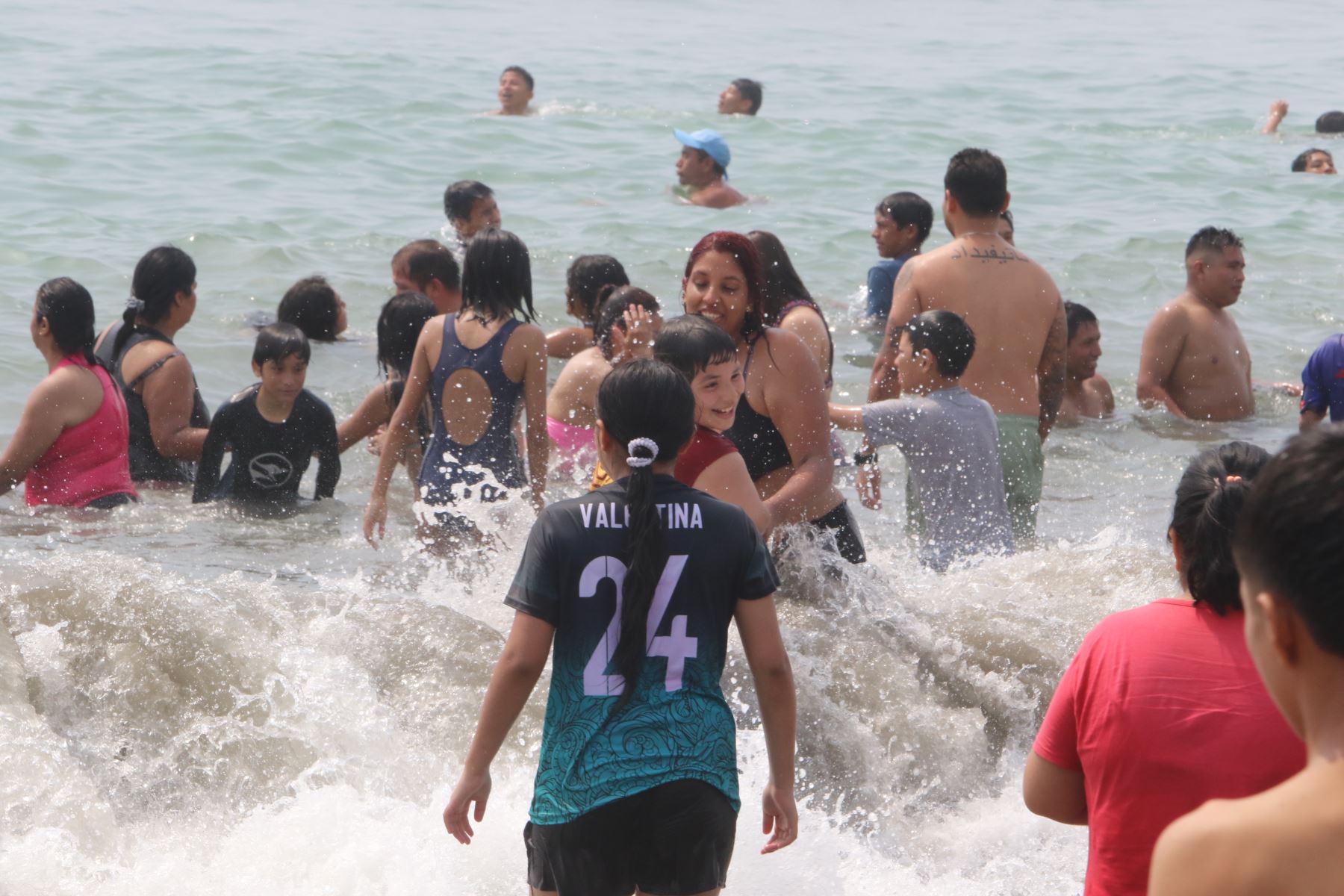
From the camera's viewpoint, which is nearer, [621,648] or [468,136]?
[621,648]

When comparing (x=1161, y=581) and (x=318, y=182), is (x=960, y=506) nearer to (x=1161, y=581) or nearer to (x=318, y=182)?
(x=1161, y=581)

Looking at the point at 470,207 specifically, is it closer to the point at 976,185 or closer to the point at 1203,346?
the point at 976,185

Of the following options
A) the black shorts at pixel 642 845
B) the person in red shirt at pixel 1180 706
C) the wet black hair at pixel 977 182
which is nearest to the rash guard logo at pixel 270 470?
the wet black hair at pixel 977 182

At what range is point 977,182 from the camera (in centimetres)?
602

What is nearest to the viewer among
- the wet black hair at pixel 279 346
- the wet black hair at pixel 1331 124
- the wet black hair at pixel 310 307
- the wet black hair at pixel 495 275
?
the wet black hair at pixel 495 275

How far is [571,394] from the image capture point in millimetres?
6395

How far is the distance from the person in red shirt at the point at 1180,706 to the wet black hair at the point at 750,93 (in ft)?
51.3

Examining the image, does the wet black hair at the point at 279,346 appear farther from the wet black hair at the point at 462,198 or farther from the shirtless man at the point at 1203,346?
the shirtless man at the point at 1203,346

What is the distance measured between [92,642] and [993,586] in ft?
10.3

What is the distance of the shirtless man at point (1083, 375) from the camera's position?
28.0ft

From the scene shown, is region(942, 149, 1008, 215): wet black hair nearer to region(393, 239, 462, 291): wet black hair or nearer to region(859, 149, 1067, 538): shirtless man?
region(859, 149, 1067, 538): shirtless man

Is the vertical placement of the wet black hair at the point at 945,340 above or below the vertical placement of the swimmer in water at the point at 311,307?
above

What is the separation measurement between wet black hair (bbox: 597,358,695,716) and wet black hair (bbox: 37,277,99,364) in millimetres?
3414

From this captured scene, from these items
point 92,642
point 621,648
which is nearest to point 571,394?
point 92,642
